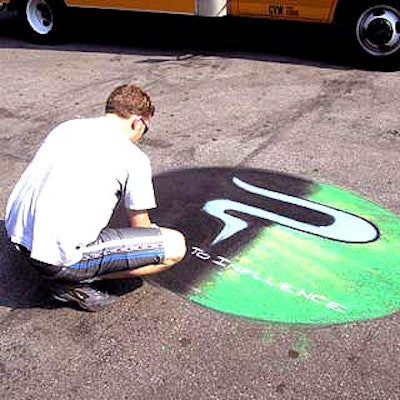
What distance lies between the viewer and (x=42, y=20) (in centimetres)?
924

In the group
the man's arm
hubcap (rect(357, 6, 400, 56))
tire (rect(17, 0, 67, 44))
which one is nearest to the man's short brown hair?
the man's arm

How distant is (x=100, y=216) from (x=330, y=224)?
65.8 inches

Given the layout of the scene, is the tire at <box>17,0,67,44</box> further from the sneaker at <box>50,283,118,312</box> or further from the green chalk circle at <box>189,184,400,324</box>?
the sneaker at <box>50,283,118,312</box>

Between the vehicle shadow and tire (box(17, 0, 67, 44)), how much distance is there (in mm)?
116

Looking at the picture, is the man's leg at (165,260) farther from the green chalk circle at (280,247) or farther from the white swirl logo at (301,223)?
the white swirl logo at (301,223)

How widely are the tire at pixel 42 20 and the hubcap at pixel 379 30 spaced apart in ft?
13.4

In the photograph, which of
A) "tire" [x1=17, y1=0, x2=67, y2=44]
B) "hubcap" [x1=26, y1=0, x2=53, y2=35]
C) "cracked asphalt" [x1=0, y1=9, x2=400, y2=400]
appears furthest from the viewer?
"hubcap" [x1=26, y1=0, x2=53, y2=35]

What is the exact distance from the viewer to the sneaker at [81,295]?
3.29 meters

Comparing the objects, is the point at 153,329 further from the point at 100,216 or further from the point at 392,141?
the point at 392,141

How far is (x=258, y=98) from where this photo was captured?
6.61 m

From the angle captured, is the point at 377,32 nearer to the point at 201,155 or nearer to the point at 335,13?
the point at 335,13

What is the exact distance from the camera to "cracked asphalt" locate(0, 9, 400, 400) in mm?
2934

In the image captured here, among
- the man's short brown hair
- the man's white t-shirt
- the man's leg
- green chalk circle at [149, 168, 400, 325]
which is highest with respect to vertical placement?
the man's short brown hair

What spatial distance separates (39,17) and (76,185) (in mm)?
6879
